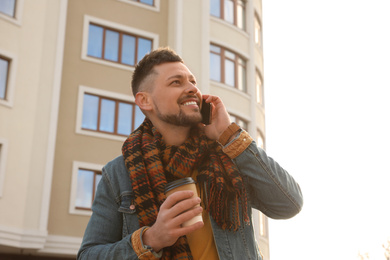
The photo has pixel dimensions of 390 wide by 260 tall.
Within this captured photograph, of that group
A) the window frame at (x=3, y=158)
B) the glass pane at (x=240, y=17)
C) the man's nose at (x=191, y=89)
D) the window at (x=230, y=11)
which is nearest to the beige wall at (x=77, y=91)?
the window frame at (x=3, y=158)

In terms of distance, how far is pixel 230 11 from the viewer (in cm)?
2233

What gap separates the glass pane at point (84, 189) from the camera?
661 inches

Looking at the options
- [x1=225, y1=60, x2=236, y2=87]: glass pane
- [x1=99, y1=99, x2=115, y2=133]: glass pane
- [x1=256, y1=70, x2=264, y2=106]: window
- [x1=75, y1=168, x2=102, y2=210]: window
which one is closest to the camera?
[x1=75, y1=168, x2=102, y2=210]: window

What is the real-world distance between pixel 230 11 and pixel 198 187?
66.7 feet

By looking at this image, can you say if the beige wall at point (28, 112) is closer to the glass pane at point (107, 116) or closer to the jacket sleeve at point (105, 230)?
the glass pane at point (107, 116)

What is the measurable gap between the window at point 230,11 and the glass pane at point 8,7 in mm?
8180

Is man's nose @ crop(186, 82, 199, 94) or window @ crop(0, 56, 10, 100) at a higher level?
window @ crop(0, 56, 10, 100)

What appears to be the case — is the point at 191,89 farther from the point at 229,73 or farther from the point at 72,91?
the point at 229,73

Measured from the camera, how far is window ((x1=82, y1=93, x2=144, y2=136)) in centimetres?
1772

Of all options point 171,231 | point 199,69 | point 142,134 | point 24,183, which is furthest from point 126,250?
point 199,69

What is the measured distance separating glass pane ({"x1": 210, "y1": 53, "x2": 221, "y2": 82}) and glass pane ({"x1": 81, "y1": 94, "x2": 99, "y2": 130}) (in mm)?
5184

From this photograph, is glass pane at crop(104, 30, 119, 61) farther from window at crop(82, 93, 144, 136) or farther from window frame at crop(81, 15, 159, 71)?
window at crop(82, 93, 144, 136)

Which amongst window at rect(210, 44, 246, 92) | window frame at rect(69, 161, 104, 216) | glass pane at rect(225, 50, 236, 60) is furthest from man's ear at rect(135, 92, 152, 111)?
glass pane at rect(225, 50, 236, 60)

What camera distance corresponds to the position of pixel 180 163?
107 inches
